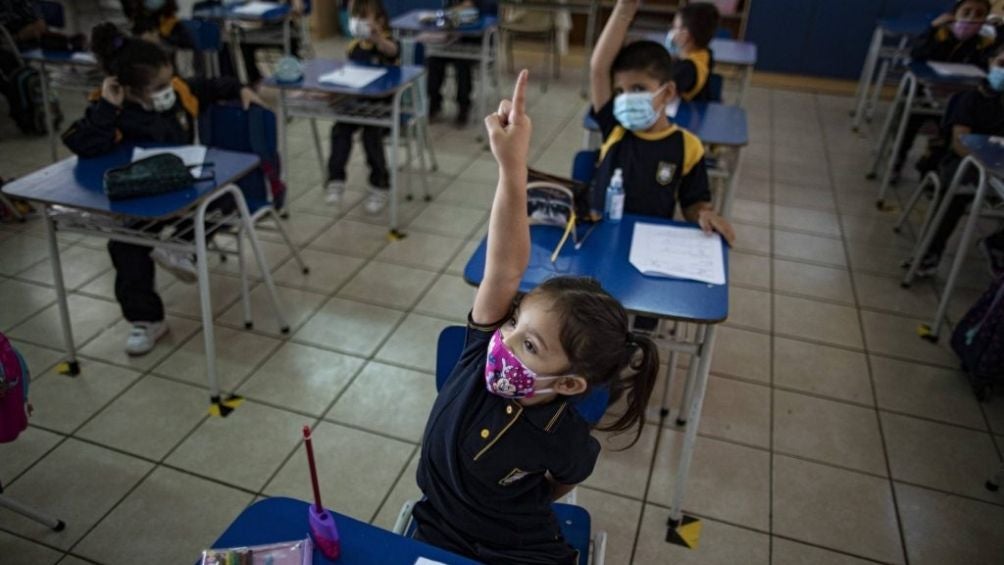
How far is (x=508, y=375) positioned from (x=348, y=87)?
2.39m

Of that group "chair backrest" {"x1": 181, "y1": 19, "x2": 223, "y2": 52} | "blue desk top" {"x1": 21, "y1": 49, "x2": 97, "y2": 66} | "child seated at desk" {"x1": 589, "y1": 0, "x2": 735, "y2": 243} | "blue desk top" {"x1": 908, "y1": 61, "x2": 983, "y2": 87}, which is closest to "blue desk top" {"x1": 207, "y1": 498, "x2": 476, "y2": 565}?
"child seated at desk" {"x1": 589, "y1": 0, "x2": 735, "y2": 243}

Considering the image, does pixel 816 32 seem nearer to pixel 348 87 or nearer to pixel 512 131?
pixel 348 87

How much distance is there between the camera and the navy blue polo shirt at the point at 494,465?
1175mm

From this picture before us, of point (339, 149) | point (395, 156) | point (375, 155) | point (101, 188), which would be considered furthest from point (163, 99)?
point (375, 155)

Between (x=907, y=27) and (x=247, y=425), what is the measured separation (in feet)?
17.8

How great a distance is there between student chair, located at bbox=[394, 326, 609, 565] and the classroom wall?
19.3ft

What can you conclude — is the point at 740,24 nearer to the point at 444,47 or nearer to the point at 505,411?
the point at 444,47

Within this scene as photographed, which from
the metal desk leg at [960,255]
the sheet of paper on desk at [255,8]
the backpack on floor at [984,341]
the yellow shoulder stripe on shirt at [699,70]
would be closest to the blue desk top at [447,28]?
the sheet of paper on desk at [255,8]

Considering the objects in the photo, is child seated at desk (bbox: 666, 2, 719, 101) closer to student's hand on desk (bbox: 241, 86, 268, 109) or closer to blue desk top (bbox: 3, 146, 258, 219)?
student's hand on desk (bbox: 241, 86, 268, 109)

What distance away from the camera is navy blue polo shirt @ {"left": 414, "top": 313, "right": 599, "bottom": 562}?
1.17 metres

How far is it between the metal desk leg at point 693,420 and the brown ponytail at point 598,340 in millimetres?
497

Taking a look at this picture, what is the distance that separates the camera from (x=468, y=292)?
9.98 ft

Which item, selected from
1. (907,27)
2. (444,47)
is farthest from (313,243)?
(907,27)

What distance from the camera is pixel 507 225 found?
49.6 inches
